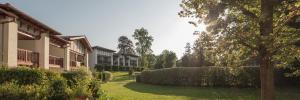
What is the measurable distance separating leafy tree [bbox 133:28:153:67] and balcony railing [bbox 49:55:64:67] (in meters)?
58.4

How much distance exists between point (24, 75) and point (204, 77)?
19689mm

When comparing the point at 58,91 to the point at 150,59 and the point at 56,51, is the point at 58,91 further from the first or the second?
the point at 150,59

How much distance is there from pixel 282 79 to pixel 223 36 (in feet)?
71.9

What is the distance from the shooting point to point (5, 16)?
1917 cm

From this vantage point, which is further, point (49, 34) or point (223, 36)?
point (49, 34)

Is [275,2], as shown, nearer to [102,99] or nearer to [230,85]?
[102,99]

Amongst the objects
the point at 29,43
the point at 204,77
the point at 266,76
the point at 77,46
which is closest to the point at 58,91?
the point at 266,76

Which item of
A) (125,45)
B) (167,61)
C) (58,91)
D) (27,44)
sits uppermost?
(125,45)

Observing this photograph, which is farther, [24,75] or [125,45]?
[125,45]

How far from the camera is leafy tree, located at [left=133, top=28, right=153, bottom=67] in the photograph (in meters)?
92.1

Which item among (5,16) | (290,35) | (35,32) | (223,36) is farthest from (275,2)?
(35,32)

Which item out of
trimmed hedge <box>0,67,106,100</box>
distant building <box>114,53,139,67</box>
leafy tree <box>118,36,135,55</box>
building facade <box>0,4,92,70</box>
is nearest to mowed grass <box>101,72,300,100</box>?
trimmed hedge <box>0,67,106,100</box>

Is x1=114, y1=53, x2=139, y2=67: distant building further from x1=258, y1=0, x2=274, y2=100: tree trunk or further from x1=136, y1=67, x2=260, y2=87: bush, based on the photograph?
x1=258, y1=0, x2=274, y2=100: tree trunk

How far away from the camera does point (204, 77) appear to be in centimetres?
3238
